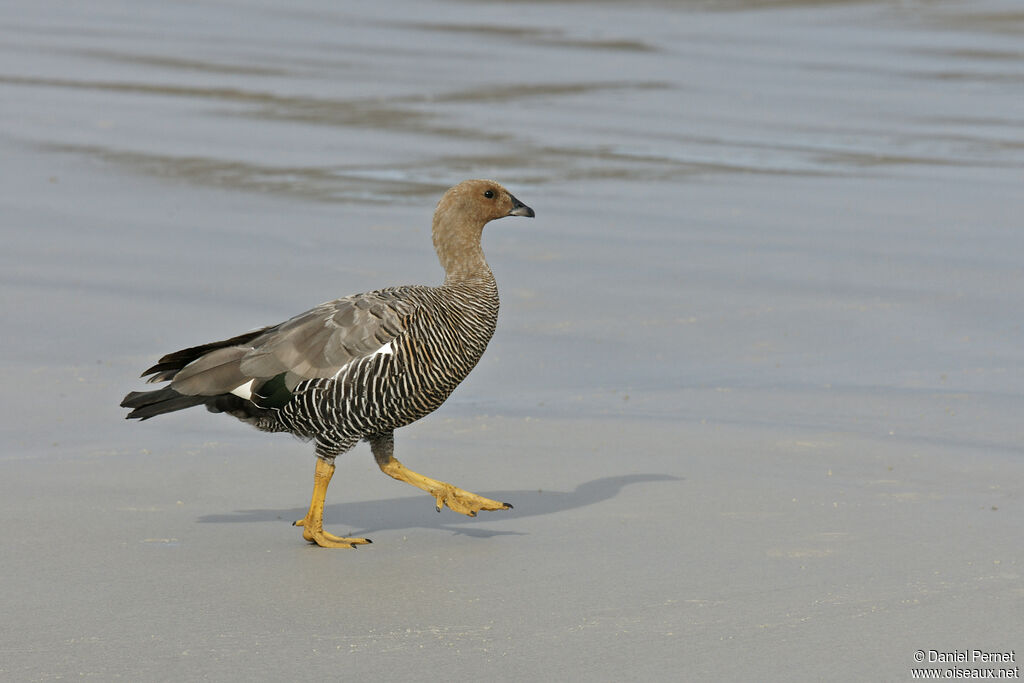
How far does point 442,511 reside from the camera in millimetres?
7754

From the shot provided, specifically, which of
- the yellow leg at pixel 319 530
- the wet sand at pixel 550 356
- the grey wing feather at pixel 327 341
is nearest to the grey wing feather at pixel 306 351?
the grey wing feather at pixel 327 341

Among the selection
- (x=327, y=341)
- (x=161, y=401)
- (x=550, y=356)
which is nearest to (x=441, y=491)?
(x=327, y=341)

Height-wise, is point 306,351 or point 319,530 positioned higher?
point 306,351

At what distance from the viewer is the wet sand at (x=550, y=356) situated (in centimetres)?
596

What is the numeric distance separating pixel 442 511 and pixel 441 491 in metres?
0.54

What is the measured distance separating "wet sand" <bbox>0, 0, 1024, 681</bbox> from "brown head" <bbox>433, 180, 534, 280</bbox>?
1.13 m

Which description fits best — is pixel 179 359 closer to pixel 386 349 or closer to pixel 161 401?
pixel 161 401

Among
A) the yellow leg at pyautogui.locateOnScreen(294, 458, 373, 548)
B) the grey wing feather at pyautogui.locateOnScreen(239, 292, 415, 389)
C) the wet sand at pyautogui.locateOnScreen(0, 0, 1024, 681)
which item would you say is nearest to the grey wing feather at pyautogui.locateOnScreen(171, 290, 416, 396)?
the grey wing feather at pyautogui.locateOnScreen(239, 292, 415, 389)

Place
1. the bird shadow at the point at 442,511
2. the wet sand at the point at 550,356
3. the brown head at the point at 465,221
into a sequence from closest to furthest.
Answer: the wet sand at the point at 550,356 → the bird shadow at the point at 442,511 → the brown head at the point at 465,221

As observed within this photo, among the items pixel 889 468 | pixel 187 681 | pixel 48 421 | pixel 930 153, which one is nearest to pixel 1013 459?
pixel 889 468

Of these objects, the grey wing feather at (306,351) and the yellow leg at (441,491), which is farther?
the yellow leg at (441,491)

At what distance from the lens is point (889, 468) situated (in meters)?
7.92

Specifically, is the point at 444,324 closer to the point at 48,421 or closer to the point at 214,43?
the point at 48,421

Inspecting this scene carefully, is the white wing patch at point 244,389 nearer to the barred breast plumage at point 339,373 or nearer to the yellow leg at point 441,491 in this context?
the barred breast plumage at point 339,373
